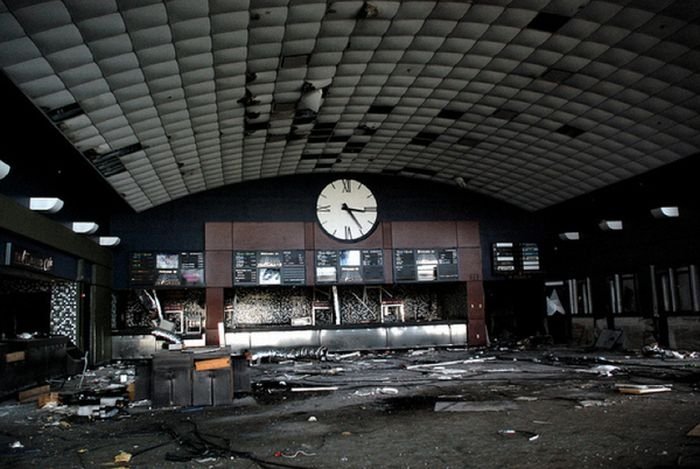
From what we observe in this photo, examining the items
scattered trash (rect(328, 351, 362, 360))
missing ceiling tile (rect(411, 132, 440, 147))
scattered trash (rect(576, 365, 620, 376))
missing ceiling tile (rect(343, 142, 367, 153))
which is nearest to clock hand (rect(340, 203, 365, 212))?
missing ceiling tile (rect(343, 142, 367, 153))

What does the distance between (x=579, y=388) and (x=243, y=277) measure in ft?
29.7

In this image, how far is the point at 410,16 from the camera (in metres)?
7.89

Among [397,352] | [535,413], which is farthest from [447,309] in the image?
[535,413]

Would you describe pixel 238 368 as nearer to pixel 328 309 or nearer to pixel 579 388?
pixel 579 388

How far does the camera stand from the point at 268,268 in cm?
1441

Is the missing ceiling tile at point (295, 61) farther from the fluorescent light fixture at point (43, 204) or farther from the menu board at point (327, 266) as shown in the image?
the menu board at point (327, 266)

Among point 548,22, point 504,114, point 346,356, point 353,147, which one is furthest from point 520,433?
point 353,147

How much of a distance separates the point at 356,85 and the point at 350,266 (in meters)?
5.59

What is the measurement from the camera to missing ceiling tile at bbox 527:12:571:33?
25.6 feet

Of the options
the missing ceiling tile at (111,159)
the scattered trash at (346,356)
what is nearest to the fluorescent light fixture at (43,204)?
the missing ceiling tile at (111,159)

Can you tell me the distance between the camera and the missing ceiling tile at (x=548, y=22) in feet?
25.6

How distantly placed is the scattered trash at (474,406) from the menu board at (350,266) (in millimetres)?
8685

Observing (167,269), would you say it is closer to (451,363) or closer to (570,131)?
(451,363)

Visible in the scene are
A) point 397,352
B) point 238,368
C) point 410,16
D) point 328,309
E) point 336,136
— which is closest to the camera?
point 238,368
